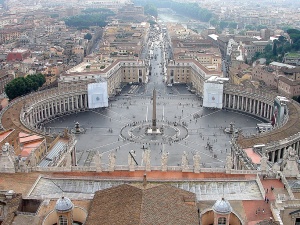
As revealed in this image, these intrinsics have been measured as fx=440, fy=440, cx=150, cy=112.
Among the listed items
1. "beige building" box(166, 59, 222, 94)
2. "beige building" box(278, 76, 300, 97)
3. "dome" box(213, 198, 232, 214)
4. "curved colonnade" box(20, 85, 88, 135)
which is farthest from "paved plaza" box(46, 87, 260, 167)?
"dome" box(213, 198, 232, 214)

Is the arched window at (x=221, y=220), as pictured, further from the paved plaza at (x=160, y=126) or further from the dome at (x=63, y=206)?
the paved plaza at (x=160, y=126)

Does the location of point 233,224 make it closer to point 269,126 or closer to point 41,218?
point 41,218

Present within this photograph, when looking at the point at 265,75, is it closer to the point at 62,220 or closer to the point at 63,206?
the point at 62,220

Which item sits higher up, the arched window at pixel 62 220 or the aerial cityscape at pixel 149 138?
the arched window at pixel 62 220

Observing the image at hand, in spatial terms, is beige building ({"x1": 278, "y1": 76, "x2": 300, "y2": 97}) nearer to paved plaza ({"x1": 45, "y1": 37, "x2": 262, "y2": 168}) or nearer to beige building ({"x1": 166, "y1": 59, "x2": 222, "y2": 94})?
paved plaza ({"x1": 45, "y1": 37, "x2": 262, "y2": 168})

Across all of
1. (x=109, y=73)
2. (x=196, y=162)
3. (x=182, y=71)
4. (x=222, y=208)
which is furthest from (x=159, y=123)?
(x=222, y=208)

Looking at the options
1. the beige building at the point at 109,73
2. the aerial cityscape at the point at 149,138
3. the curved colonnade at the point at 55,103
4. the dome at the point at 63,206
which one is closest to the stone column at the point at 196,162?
the aerial cityscape at the point at 149,138

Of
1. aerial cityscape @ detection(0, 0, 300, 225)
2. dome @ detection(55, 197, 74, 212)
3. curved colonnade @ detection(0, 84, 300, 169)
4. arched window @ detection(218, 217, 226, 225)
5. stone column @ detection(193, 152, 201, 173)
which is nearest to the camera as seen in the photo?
dome @ detection(55, 197, 74, 212)

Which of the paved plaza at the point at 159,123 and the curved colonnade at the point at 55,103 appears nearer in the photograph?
the paved plaza at the point at 159,123
